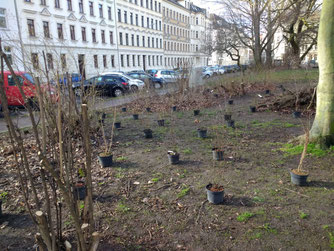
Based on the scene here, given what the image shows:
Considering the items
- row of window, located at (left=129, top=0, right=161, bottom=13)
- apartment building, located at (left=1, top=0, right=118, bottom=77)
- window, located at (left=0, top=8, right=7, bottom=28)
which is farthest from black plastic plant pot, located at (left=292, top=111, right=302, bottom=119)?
row of window, located at (left=129, top=0, right=161, bottom=13)

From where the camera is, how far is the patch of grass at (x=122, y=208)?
3094mm

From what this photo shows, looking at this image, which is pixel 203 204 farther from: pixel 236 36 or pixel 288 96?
pixel 236 36

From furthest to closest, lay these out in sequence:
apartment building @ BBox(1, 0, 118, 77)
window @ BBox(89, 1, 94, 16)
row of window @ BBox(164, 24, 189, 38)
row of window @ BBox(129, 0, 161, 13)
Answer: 1. row of window @ BBox(164, 24, 189, 38)
2. row of window @ BBox(129, 0, 161, 13)
3. window @ BBox(89, 1, 94, 16)
4. apartment building @ BBox(1, 0, 118, 77)

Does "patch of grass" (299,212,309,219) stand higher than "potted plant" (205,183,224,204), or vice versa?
"potted plant" (205,183,224,204)

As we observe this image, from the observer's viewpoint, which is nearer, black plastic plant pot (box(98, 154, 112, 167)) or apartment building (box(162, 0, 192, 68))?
black plastic plant pot (box(98, 154, 112, 167))

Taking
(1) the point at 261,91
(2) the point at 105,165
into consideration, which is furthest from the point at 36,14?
(2) the point at 105,165

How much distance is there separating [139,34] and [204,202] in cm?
4539

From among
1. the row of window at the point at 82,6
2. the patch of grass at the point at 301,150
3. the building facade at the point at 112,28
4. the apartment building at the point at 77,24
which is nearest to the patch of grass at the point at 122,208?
the patch of grass at the point at 301,150

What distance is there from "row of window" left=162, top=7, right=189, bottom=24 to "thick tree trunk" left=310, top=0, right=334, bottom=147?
177 feet

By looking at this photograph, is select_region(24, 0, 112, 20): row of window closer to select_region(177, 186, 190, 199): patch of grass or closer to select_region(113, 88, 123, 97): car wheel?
select_region(113, 88, 123, 97): car wheel

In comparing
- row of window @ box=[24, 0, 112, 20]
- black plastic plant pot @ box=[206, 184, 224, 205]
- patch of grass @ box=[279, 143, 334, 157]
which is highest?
row of window @ box=[24, 0, 112, 20]

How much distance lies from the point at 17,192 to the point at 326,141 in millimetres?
5131

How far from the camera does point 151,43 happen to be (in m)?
49.5

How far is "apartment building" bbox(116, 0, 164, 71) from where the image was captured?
131 feet
